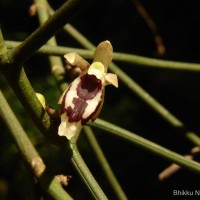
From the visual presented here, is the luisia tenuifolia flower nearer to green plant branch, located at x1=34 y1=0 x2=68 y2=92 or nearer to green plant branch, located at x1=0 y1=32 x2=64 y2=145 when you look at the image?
green plant branch, located at x1=0 y1=32 x2=64 y2=145

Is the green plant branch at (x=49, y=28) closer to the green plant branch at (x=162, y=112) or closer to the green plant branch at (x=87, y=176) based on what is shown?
the green plant branch at (x=87, y=176)

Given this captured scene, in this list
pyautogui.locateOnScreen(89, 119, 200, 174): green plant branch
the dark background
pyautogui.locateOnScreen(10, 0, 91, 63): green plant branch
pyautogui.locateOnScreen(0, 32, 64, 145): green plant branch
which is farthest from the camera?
the dark background

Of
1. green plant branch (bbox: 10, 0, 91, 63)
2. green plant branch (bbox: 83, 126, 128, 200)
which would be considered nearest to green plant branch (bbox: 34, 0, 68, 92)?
green plant branch (bbox: 83, 126, 128, 200)

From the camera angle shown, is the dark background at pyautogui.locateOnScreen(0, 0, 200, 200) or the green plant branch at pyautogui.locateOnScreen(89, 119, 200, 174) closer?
the green plant branch at pyautogui.locateOnScreen(89, 119, 200, 174)

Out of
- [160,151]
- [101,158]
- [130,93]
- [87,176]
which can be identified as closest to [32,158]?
[87,176]

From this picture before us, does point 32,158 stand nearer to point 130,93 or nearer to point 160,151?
point 160,151

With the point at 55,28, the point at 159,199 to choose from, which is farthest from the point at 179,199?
the point at 55,28


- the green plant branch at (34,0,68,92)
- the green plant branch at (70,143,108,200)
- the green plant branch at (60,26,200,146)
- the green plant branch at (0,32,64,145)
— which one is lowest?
the green plant branch at (70,143,108,200)
